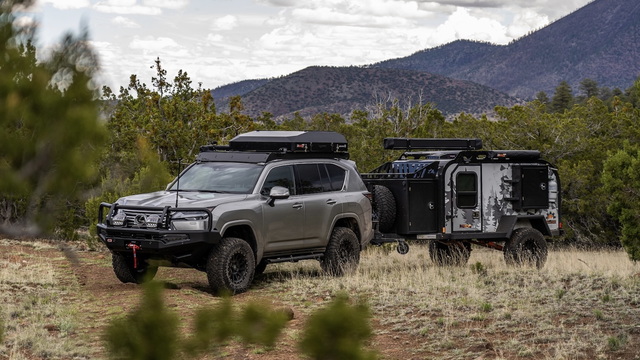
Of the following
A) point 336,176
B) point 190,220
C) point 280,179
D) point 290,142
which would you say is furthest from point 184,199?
point 336,176

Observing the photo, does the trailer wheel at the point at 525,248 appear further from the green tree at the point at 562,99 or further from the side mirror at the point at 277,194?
the green tree at the point at 562,99

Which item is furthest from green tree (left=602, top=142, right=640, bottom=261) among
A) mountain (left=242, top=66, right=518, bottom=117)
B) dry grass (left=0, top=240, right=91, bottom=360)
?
mountain (left=242, top=66, right=518, bottom=117)

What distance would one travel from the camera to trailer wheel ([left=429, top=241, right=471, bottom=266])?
51.7 ft

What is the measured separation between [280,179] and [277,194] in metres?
0.68

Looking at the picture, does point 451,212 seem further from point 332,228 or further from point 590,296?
point 590,296

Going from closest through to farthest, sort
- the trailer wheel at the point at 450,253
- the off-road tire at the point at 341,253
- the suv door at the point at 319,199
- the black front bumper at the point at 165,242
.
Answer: the black front bumper at the point at 165,242
the suv door at the point at 319,199
the off-road tire at the point at 341,253
the trailer wheel at the point at 450,253

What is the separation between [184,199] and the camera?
11531 mm

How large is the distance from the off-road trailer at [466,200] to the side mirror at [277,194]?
2761 millimetres

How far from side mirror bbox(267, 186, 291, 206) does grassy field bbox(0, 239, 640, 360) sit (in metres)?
1.27

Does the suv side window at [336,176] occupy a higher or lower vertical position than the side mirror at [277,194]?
higher

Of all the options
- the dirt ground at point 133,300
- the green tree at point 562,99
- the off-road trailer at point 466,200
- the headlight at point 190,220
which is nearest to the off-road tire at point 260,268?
the dirt ground at point 133,300

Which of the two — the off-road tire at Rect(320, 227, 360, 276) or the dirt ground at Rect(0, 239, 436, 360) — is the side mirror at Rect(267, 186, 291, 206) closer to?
the dirt ground at Rect(0, 239, 436, 360)

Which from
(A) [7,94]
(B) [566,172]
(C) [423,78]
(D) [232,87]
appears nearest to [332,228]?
(A) [7,94]

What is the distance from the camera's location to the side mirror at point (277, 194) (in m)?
11.8
